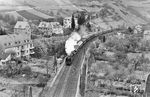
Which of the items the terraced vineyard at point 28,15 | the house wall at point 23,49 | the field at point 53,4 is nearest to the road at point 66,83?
the house wall at point 23,49

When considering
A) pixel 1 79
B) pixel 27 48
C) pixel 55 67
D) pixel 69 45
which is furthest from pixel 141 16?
pixel 1 79

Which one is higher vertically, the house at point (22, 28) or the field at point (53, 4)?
the field at point (53, 4)

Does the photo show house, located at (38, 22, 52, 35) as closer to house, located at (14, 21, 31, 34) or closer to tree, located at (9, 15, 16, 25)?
house, located at (14, 21, 31, 34)

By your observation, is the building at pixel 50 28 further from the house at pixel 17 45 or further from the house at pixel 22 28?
the house at pixel 17 45

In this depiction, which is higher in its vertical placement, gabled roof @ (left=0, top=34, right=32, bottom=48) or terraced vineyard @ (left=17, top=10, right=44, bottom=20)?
terraced vineyard @ (left=17, top=10, right=44, bottom=20)

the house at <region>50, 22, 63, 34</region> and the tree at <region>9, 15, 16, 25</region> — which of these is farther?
the tree at <region>9, 15, 16, 25</region>

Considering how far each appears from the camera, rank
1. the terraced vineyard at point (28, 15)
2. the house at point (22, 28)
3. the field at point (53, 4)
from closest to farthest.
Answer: the house at point (22, 28) < the terraced vineyard at point (28, 15) < the field at point (53, 4)

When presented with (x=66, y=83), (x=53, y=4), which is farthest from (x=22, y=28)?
(x=53, y=4)

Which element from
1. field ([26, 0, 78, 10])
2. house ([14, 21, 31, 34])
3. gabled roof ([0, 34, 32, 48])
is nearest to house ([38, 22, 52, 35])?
house ([14, 21, 31, 34])

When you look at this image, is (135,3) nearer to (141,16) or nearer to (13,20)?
(141,16)

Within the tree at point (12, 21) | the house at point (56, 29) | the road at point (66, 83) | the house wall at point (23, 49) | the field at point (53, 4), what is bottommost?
the road at point (66, 83)
